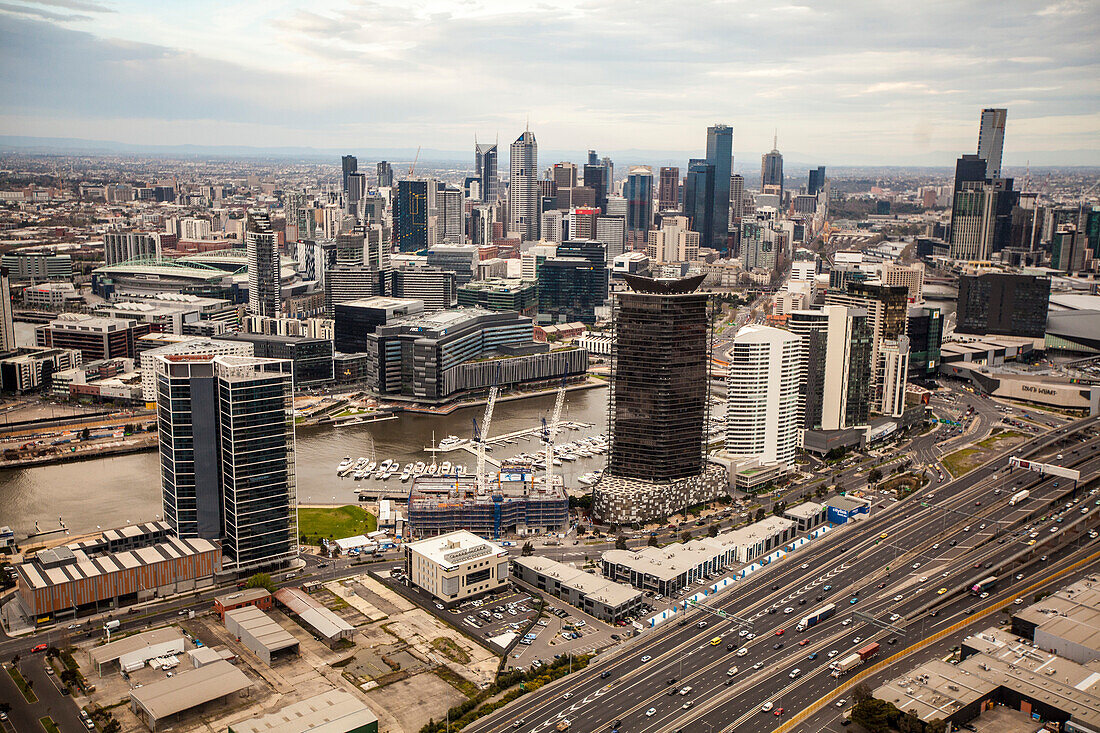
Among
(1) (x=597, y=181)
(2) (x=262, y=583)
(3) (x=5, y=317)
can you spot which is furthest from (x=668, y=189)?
(2) (x=262, y=583)

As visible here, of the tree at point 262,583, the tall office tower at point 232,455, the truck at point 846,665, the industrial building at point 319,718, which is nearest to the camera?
the industrial building at point 319,718

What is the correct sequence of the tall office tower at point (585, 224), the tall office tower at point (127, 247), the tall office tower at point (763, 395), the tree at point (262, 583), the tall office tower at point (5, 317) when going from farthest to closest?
the tall office tower at point (585, 224) < the tall office tower at point (127, 247) < the tall office tower at point (5, 317) < the tall office tower at point (763, 395) < the tree at point (262, 583)

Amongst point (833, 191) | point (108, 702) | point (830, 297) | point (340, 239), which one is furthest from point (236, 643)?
point (833, 191)

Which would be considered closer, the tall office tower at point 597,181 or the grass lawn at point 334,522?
the grass lawn at point 334,522

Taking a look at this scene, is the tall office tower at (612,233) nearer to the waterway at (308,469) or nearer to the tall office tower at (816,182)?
the waterway at (308,469)

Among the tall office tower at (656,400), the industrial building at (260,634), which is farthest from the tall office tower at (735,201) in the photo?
the industrial building at (260,634)

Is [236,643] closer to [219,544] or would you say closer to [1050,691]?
[219,544]
